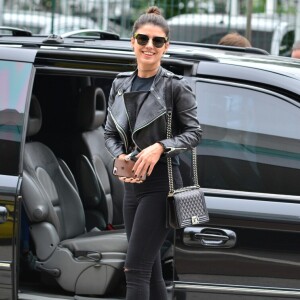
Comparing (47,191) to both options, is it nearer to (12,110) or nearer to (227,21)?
(12,110)

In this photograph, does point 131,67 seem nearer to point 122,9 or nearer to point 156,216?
point 156,216

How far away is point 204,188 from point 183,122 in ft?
1.33

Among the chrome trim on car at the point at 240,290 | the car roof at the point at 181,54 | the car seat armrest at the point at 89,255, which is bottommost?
the car seat armrest at the point at 89,255

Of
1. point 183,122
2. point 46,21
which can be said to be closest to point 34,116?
point 183,122

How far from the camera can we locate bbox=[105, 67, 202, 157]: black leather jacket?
379 cm

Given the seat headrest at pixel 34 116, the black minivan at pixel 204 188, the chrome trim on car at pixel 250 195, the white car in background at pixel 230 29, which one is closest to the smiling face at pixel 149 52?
the black minivan at pixel 204 188

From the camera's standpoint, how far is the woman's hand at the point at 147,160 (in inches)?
145

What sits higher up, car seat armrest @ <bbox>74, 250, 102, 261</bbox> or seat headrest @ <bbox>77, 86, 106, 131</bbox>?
seat headrest @ <bbox>77, 86, 106, 131</bbox>

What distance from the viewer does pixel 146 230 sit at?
3832 mm

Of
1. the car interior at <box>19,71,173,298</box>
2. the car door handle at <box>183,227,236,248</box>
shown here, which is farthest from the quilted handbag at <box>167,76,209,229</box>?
the car interior at <box>19,71,173,298</box>

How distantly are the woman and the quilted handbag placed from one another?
4cm

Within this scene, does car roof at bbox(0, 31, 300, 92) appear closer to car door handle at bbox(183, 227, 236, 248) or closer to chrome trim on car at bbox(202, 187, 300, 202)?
chrome trim on car at bbox(202, 187, 300, 202)

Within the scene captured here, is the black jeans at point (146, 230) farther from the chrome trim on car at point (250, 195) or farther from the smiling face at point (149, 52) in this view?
the smiling face at point (149, 52)

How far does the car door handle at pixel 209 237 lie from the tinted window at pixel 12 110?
889mm
